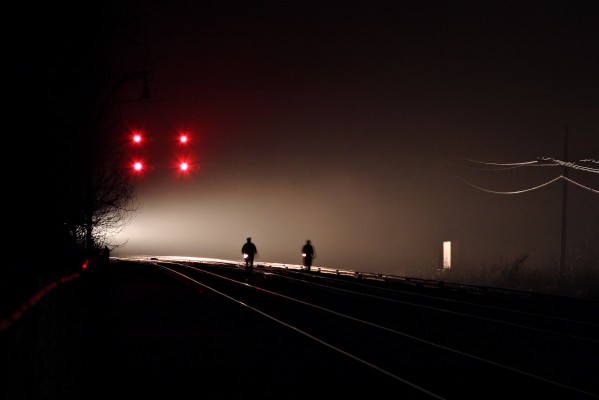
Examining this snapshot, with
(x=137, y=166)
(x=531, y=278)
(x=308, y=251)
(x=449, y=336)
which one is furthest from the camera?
(x=308, y=251)

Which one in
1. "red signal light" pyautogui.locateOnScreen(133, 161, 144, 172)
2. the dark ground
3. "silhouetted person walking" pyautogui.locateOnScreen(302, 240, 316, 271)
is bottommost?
the dark ground

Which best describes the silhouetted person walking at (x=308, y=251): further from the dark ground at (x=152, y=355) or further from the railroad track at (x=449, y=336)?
the dark ground at (x=152, y=355)

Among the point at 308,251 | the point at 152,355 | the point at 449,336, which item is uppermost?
the point at 308,251

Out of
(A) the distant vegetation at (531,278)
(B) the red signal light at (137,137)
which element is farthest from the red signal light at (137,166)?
(A) the distant vegetation at (531,278)

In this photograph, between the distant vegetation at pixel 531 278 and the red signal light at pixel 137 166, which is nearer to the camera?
the red signal light at pixel 137 166

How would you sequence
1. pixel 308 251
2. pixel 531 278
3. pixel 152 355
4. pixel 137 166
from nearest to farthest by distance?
pixel 152 355, pixel 137 166, pixel 531 278, pixel 308 251

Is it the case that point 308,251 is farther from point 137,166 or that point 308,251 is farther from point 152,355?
point 152,355

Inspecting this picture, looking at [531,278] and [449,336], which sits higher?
[531,278]

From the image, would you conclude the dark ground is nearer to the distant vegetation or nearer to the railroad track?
the railroad track

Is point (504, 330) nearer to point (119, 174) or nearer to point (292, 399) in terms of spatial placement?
point (292, 399)

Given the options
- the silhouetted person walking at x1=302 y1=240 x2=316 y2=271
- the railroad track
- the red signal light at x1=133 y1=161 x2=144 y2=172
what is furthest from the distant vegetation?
the red signal light at x1=133 y1=161 x2=144 y2=172

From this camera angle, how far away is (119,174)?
25.6m

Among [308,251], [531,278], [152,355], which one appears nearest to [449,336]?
[152,355]

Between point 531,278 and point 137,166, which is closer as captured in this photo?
Result: point 137,166
